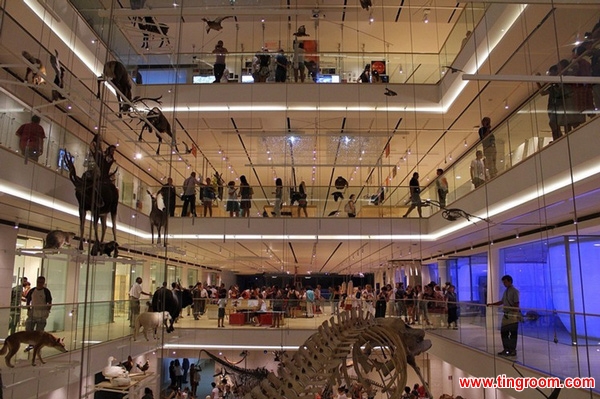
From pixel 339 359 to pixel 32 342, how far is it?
14.4ft

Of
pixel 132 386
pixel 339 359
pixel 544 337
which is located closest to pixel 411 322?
pixel 544 337

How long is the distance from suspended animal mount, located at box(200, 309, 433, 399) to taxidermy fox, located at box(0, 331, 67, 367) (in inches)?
131

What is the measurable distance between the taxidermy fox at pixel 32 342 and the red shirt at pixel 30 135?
284cm

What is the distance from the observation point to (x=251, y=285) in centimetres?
4078

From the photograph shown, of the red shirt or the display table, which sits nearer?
the red shirt

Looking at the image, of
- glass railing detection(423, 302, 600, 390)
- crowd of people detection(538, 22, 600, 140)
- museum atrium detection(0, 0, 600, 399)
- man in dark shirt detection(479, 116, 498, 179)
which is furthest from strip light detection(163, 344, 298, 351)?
crowd of people detection(538, 22, 600, 140)

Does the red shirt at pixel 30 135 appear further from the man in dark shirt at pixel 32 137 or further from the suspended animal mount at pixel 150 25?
the suspended animal mount at pixel 150 25

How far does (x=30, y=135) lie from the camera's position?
7.45 meters

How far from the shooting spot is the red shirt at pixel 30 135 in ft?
24.3

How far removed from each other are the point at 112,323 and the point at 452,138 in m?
Answer: 11.7

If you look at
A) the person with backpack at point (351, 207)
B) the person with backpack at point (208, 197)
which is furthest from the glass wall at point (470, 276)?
the person with backpack at point (208, 197)

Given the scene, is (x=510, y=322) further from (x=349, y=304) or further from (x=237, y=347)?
(x=237, y=347)

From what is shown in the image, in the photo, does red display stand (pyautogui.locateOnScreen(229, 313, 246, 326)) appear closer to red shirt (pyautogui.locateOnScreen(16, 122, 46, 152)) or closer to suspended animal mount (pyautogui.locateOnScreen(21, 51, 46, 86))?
red shirt (pyautogui.locateOnScreen(16, 122, 46, 152))

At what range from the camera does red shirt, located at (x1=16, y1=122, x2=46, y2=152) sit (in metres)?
7.42
